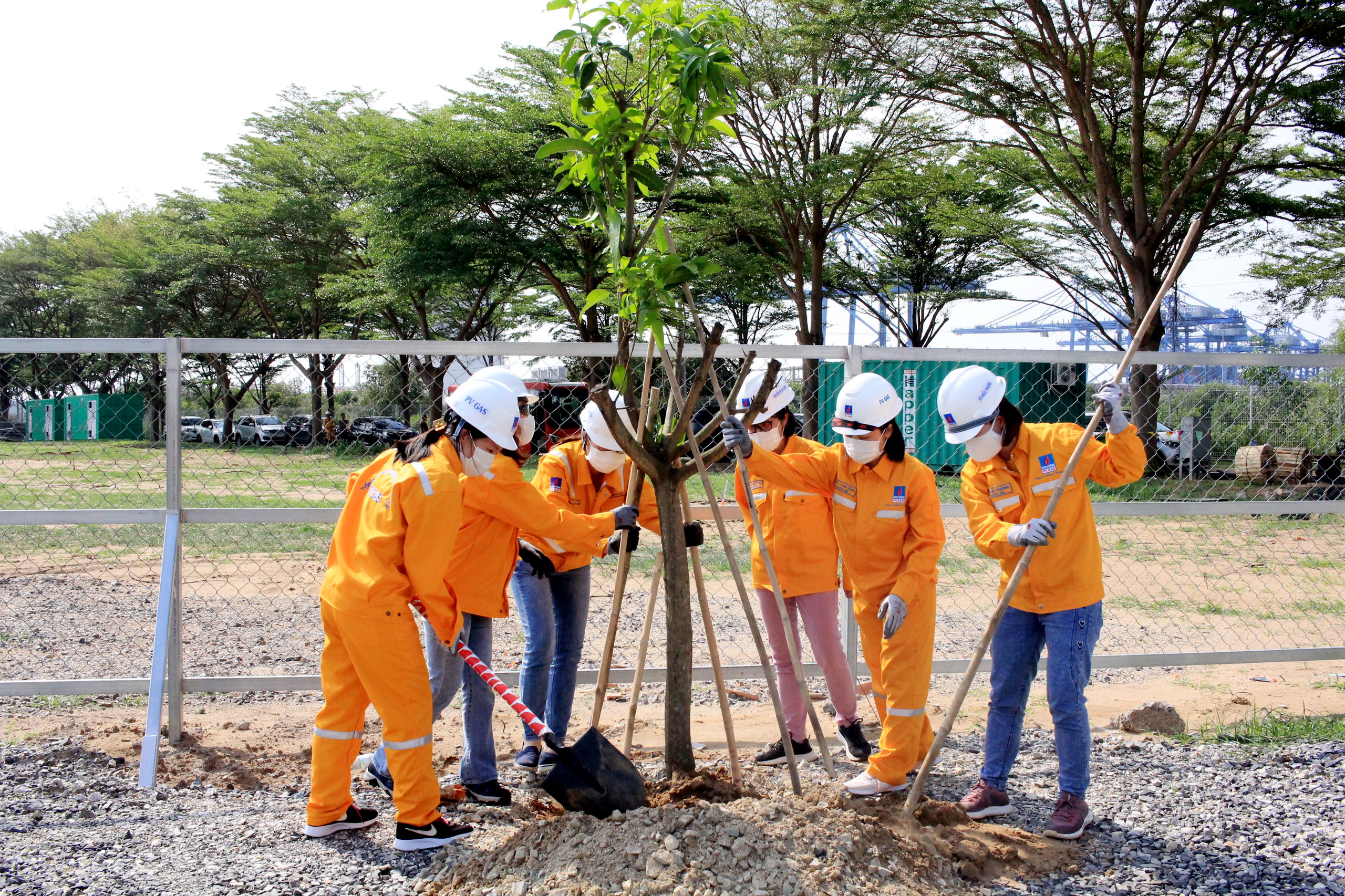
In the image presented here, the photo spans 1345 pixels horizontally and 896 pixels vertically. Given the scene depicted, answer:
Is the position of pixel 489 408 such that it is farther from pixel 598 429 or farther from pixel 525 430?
pixel 598 429

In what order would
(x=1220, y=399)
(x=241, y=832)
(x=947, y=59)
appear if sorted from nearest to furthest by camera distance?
(x=241, y=832) → (x=1220, y=399) → (x=947, y=59)

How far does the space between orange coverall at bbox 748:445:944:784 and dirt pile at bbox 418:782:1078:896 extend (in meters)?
0.46

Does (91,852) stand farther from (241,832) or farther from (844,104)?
(844,104)

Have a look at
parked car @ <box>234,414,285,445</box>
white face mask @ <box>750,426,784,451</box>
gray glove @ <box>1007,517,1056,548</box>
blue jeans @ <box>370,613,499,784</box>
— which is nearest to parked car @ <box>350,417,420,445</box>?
parked car @ <box>234,414,285,445</box>

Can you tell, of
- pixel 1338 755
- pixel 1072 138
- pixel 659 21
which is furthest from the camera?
pixel 1072 138

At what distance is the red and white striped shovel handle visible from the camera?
322 centimetres

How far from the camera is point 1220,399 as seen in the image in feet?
34.1

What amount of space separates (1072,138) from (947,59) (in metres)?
3.79

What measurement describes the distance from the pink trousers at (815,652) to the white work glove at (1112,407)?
135cm

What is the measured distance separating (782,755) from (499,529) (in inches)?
66.2

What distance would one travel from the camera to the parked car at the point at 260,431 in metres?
5.09

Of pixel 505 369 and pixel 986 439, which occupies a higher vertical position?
pixel 505 369

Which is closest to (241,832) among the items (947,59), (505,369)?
(505,369)

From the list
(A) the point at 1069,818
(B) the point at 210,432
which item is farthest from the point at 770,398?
(B) the point at 210,432
